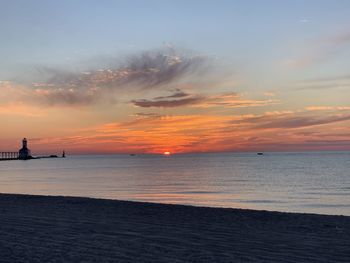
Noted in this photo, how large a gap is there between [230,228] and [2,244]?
7.14m

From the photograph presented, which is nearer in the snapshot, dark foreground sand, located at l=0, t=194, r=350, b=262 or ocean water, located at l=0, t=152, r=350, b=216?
dark foreground sand, located at l=0, t=194, r=350, b=262

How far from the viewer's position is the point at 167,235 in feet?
43.9

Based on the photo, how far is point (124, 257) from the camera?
10.3 metres

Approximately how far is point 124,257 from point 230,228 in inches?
214

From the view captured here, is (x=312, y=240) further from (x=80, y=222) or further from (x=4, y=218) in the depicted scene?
(x=4, y=218)

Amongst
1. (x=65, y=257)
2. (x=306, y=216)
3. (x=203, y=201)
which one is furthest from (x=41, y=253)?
(x=203, y=201)

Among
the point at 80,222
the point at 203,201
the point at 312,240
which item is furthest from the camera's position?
the point at 203,201

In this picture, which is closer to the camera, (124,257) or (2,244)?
(124,257)

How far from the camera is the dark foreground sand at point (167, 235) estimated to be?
414 inches

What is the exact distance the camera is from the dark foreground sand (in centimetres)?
1051

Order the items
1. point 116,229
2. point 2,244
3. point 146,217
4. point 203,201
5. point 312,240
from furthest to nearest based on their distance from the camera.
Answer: point 203,201 → point 146,217 → point 116,229 → point 312,240 → point 2,244

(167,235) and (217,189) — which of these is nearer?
(167,235)

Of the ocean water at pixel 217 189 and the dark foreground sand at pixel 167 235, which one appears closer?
the dark foreground sand at pixel 167 235

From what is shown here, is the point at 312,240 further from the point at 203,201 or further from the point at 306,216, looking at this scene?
the point at 203,201
